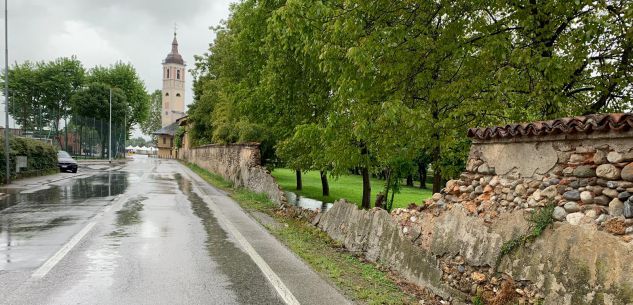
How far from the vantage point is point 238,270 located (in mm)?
7246

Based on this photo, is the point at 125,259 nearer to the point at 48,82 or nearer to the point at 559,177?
the point at 559,177

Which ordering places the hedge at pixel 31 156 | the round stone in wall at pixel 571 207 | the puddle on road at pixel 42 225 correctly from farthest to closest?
the hedge at pixel 31 156
the puddle on road at pixel 42 225
the round stone in wall at pixel 571 207

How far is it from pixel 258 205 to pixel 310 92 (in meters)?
4.45

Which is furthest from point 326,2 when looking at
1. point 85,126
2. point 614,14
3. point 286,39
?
point 85,126

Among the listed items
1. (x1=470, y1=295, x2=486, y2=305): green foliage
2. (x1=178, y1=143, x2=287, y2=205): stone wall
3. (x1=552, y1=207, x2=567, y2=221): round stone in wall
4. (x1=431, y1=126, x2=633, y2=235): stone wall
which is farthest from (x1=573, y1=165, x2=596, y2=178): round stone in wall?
(x1=178, y1=143, x2=287, y2=205): stone wall

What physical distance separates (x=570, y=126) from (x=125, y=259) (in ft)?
22.4

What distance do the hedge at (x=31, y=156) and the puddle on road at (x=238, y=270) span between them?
1736cm

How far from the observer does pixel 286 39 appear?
1095cm

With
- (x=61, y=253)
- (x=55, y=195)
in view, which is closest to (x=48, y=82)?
(x=55, y=195)

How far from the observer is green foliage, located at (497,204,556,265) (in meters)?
4.83

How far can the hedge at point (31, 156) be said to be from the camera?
925 inches

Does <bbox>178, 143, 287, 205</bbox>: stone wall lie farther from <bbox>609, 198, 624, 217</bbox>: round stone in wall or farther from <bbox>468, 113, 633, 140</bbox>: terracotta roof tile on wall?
<bbox>609, 198, 624, 217</bbox>: round stone in wall

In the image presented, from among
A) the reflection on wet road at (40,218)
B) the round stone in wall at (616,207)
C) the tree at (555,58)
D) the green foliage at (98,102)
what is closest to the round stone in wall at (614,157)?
the round stone in wall at (616,207)

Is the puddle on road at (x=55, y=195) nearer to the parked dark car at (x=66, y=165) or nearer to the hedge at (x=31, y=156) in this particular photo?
the hedge at (x=31, y=156)
